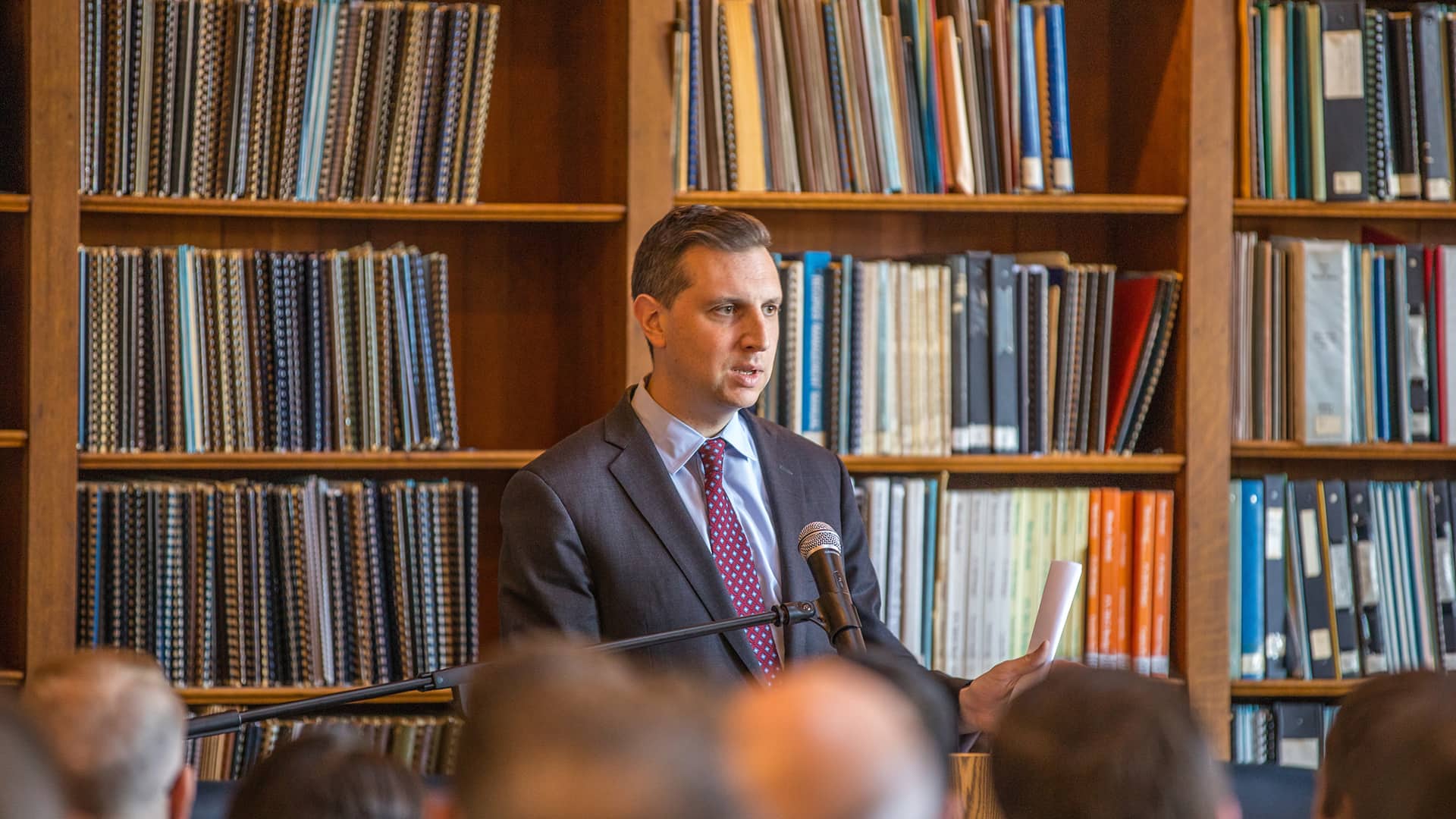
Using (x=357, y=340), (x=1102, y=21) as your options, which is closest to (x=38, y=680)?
(x=357, y=340)

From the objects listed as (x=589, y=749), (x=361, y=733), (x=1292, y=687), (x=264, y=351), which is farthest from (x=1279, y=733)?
(x=589, y=749)

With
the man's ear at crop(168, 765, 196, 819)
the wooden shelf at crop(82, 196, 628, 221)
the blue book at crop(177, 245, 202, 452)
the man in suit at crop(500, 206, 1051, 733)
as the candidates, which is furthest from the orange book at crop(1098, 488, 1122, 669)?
the man's ear at crop(168, 765, 196, 819)

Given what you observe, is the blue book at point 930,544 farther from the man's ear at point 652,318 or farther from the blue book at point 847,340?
the man's ear at point 652,318

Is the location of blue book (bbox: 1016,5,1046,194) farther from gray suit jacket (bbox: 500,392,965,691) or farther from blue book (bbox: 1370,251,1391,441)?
gray suit jacket (bbox: 500,392,965,691)

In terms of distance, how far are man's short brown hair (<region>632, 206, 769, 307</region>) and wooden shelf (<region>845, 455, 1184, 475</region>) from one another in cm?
63

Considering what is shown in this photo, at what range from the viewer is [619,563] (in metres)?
2.04

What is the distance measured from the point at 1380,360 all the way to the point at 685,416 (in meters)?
1.42

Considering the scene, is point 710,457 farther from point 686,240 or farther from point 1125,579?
point 1125,579

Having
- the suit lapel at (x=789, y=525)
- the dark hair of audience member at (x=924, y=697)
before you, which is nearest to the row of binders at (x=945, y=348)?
the suit lapel at (x=789, y=525)

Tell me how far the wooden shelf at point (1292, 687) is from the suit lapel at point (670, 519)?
1.20 metres

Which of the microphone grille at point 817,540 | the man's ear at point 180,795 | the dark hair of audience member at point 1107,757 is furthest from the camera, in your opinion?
the microphone grille at point 817,540

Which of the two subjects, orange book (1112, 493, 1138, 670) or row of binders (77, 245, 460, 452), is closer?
row of binders (77, 245, 460, 452)

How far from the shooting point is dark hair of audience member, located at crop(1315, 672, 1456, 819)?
2.64 feet

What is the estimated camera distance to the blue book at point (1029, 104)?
2.70m
